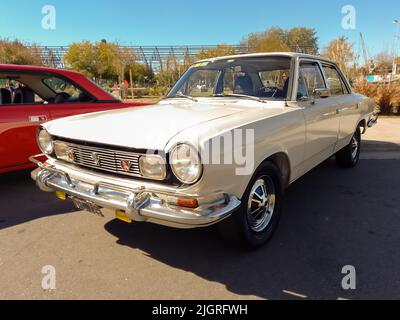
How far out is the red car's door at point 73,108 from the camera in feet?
15.4

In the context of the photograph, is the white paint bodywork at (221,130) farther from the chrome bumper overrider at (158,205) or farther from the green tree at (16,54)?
the green tree at (16,54)

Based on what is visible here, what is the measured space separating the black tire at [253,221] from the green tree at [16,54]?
22471mm

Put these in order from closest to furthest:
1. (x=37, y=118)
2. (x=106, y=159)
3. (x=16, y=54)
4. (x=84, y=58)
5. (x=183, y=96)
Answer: (x=106, y=159), (x=183, y=96), (x=37, y=118), (x=16, y=54), (x=84, y=58)

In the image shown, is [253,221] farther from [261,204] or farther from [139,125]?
[139,125]

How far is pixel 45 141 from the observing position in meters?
3.22

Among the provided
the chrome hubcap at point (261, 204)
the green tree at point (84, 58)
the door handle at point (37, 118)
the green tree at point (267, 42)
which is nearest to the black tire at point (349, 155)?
the chrome hubcap at point (261, 204)

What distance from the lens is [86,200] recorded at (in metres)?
2.67

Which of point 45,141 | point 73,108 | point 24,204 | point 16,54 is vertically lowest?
point 24,204

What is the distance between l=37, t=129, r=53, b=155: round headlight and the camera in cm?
315

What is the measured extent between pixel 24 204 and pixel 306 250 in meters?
3.39

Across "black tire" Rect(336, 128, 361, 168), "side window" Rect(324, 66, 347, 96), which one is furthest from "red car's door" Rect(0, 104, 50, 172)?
"black tire" Rect(336, 128, 361, 168)

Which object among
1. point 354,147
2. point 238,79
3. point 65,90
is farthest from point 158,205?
point 354,147
